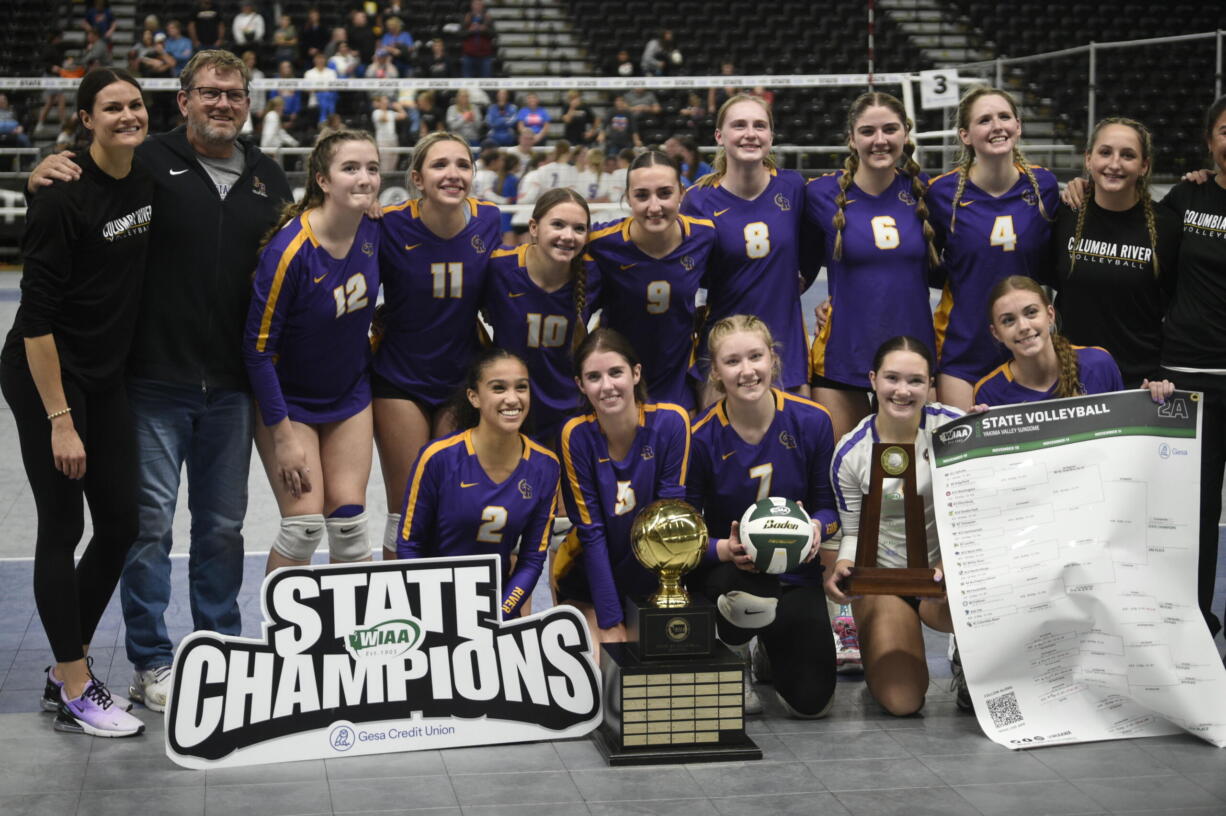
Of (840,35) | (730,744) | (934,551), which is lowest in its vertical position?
(730,744)

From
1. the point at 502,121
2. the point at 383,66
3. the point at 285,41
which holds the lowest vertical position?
the point at 502,121

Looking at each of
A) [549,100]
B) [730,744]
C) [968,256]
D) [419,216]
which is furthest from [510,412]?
[549,100]

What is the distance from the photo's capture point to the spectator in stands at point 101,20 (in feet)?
55.9

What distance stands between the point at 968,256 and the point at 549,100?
976 cm

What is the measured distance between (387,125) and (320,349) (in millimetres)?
9392

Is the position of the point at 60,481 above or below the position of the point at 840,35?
below

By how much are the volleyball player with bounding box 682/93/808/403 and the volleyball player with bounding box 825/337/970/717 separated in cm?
60

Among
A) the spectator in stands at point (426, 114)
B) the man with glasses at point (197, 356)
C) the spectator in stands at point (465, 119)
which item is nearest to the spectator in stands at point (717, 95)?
the spectator in stands at point (465, 119)

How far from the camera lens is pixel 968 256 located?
179 inches

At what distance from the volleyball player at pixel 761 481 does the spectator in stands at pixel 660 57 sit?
13.8 m

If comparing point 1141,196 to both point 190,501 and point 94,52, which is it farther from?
point 94,52

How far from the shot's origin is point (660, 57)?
692 inches

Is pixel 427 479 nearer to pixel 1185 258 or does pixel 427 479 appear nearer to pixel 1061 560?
pixel 1061 560

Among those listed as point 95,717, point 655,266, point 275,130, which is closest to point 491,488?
point 655,266
